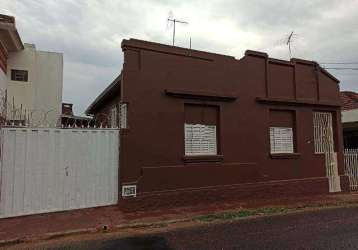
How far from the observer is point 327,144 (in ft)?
51.1

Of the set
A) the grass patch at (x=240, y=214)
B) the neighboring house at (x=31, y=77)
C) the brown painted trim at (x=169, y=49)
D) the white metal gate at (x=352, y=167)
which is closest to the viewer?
the grass patch at (x=240, y=214)

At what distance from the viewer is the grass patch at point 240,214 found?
10.0 metres

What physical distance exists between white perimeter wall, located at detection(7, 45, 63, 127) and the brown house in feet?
7.56

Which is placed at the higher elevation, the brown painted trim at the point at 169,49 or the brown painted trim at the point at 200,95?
the brown painted trim at the point at 169,49

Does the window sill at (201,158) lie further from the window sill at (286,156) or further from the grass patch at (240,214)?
the window sill at (286,156)

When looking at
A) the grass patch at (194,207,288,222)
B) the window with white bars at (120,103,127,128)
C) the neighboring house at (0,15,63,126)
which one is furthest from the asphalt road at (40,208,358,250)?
the neighboring house at (0,15,63,126)

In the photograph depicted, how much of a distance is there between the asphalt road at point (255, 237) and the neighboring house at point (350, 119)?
430 inches

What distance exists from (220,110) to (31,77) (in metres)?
8.58

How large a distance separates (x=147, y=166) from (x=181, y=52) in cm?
389

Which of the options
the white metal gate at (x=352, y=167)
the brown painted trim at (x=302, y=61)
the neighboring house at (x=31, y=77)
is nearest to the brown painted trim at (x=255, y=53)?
the brown painted trim at (x=302, y=61)

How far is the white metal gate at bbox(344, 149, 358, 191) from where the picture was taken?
16.0 meters

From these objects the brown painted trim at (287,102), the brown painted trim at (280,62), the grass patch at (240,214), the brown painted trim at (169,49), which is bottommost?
the grass patch at (240,214)

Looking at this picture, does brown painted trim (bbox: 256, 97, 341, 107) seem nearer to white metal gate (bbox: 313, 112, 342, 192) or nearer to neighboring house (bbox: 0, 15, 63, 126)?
white metal gate (bbox: 313, 112, 342, 192)

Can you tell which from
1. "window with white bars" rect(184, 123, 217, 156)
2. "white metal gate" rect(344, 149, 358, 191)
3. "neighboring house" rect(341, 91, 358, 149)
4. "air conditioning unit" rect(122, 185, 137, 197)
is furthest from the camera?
"neighboring house" rect(341, 91, 358, 149)
